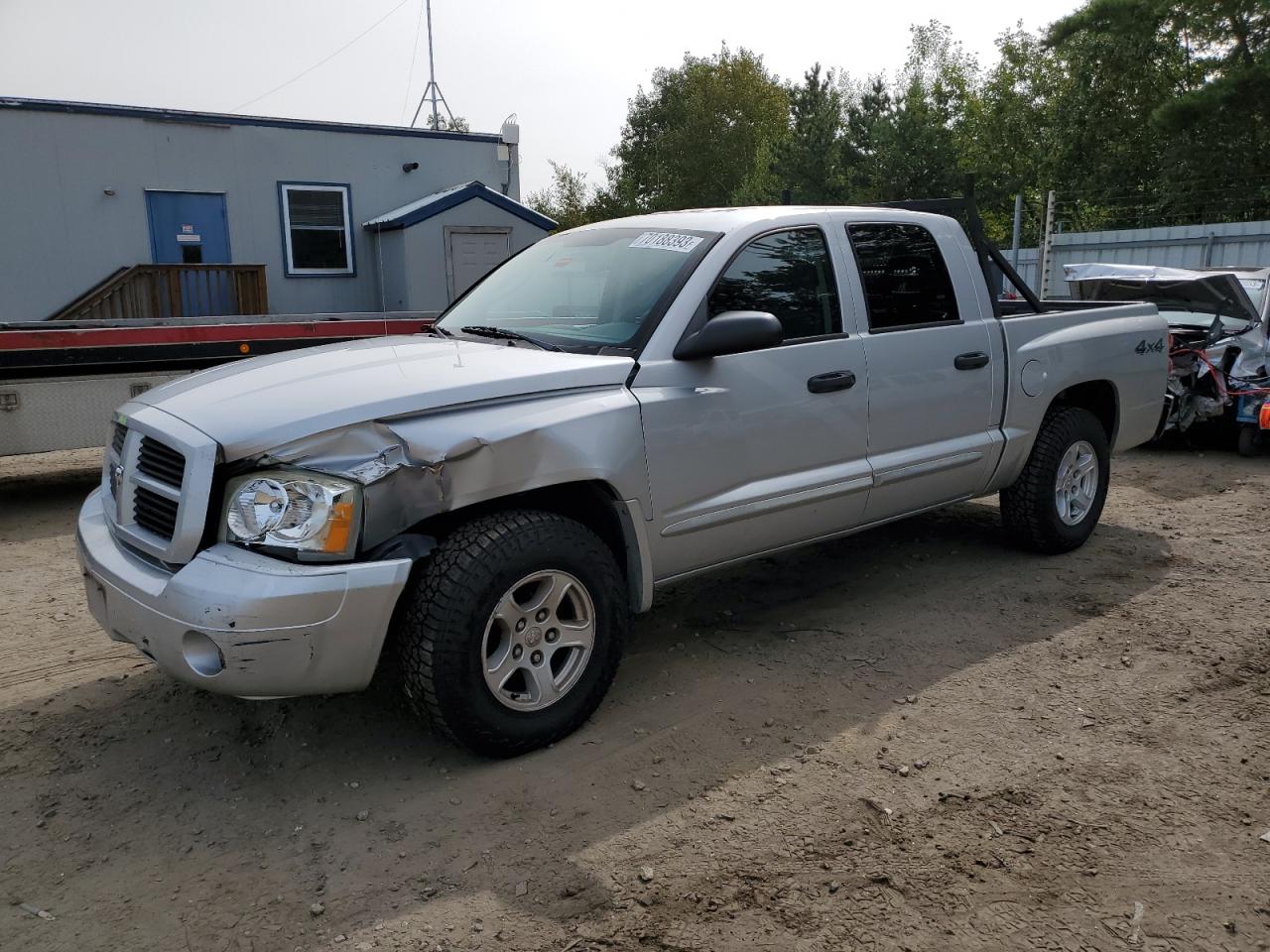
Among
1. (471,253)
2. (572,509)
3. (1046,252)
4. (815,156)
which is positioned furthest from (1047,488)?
(815,156)

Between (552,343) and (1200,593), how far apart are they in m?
3.55

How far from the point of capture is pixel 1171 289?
31.5 feet

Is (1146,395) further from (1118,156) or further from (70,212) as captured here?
(1118,156)

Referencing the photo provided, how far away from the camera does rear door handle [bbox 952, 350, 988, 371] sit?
4941 millimetres

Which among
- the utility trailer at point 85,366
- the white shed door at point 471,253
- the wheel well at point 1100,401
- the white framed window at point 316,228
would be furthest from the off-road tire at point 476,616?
the white shed door at point 471,253

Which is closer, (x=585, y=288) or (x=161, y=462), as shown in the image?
(x=161, y=462)

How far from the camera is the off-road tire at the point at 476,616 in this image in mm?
3260

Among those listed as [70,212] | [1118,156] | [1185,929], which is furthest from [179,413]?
[1118,156]

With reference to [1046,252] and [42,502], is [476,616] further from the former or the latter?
[1046,252]

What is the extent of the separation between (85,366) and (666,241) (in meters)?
5.52

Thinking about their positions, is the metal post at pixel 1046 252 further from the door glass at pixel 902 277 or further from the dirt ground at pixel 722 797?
the dirt ground at pixel 722 797

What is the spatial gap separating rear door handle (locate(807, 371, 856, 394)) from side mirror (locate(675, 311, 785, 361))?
46cm

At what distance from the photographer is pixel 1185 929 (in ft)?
8.79

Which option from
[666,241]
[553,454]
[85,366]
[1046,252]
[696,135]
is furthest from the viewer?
[696,135]
